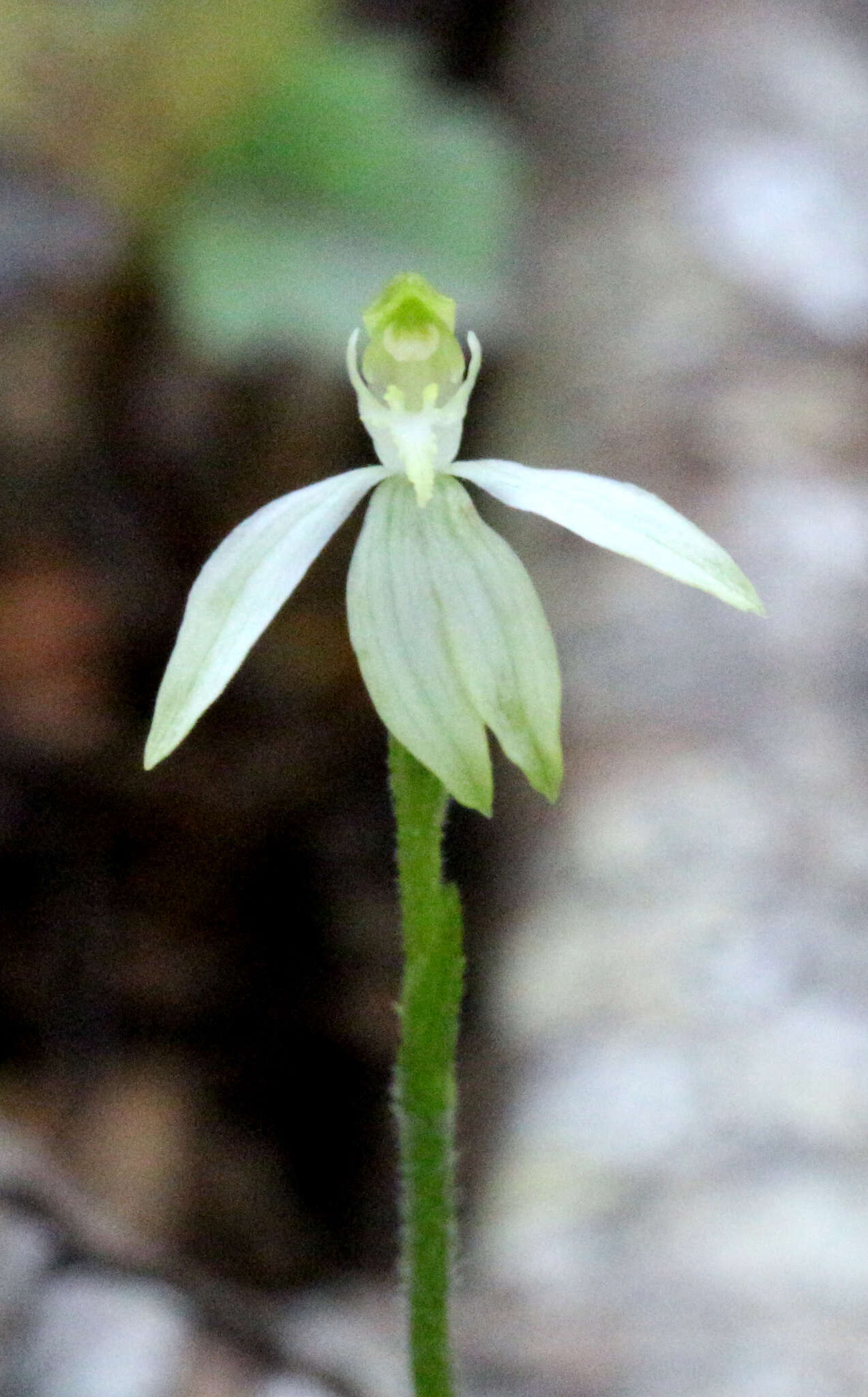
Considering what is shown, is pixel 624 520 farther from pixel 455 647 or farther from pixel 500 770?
pixel 500 770

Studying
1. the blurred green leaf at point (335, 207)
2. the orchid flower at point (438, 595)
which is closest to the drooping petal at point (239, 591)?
the orchid flower at point (438, 595)

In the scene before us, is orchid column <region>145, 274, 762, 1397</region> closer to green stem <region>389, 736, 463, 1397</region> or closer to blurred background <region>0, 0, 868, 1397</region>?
green stem <region>389, 736, 463, 1397</region>

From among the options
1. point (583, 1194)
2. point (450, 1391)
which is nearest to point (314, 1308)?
point (583, 1194)

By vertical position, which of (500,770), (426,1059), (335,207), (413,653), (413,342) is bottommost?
(426,1059)

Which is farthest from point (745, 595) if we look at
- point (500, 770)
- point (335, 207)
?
point (335, 207)

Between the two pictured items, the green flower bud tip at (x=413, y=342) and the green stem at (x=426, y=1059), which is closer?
the green stem at (x=426, y=1059)

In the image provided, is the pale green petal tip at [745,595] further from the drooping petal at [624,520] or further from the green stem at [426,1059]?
the green stem at [426,1059]

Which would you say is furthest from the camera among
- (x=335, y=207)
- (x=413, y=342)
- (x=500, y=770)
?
(x=335, y=207)
